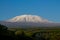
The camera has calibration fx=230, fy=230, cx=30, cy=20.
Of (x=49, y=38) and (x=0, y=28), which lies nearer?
(x=0, y=28)

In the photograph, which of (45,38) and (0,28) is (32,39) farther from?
(0,28)

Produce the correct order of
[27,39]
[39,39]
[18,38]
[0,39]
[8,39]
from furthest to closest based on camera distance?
[39,39] → [27,39] → [18,38] → [8,39] → [0,39]

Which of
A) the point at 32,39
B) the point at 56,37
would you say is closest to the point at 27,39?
the point at 32,39

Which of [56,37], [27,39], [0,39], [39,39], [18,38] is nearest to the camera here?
[0,39]

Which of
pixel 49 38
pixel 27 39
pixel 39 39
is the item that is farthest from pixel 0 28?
pixel 49 38

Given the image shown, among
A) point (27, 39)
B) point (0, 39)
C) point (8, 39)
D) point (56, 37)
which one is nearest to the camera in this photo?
point (0, 39)

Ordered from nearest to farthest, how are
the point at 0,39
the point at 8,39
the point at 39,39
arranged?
the point at 0,39
the point at 8,39
the point at 39,39

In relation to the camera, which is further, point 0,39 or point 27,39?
point 27,39

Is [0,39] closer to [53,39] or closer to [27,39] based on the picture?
[27,39]
